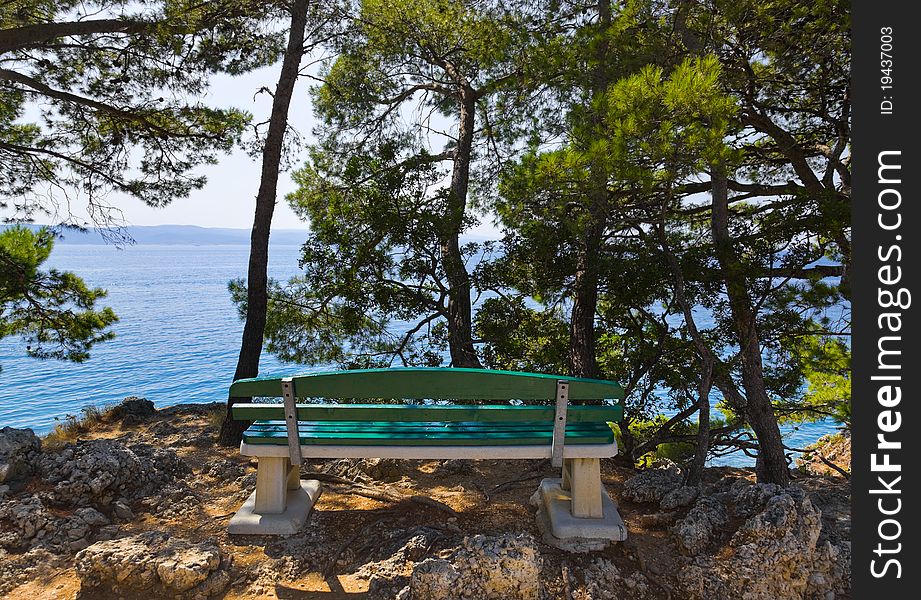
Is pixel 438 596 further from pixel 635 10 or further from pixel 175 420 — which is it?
pixel 175 420

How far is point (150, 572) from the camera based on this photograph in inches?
109

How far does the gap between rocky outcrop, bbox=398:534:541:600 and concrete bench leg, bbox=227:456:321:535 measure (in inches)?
40.4

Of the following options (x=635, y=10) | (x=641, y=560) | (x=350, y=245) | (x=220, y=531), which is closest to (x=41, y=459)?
(x=220, y=531)

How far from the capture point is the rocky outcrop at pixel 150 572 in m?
2.73

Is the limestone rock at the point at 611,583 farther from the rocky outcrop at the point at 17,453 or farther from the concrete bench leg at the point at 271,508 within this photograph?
the rocky outcrop at the point at 17,453

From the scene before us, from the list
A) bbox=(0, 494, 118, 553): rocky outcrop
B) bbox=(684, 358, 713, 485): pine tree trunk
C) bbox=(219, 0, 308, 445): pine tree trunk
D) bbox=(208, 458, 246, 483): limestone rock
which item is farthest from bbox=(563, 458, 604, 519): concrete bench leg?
bbox=(219, 0, 308, 445): pine tree trunk

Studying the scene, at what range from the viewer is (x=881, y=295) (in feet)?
8.88

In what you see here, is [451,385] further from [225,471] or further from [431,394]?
[225,471]

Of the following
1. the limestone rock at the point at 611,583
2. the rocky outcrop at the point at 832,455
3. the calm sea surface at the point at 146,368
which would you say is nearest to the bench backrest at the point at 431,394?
the limestone rock at the point at 611,583

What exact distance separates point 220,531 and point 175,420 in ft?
14.5

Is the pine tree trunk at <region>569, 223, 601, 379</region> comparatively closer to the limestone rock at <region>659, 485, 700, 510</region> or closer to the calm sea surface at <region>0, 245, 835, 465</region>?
the limestone rock at <region>659, 485, 700, 510</region>

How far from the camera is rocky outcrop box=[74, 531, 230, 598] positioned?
273 cm

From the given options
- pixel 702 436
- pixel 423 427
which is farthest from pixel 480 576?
pixel 702 436

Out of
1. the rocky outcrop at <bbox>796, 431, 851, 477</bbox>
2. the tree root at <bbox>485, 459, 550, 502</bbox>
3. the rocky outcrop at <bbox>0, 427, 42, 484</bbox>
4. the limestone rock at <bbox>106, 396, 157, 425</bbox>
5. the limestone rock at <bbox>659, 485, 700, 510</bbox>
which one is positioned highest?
the rocky outcrop at <bbox>0, 427, 42, 484</bbox>
